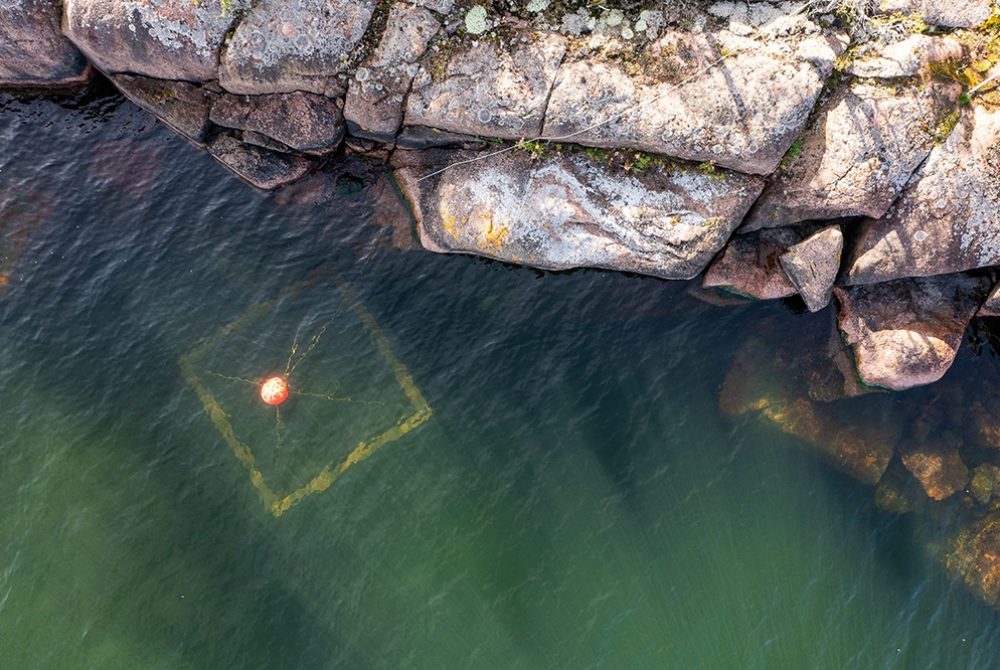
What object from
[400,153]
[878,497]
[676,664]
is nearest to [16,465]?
[400,153]

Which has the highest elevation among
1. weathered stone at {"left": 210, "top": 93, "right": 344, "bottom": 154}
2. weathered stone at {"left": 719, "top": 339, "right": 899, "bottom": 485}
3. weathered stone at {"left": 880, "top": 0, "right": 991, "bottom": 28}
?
weathered stone at {"left": 880, "top": 0, "right": 991, "bottom": 28}

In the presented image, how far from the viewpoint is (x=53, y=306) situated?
19.3 metres

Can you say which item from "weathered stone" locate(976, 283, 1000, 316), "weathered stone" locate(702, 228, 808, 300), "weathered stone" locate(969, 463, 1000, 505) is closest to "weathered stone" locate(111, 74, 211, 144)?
"weathered stone" locate(702, 228, 808, 300)

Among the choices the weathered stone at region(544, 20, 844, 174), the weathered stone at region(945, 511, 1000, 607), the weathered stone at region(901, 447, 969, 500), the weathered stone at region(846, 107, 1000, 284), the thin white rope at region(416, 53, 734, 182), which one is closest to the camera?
the weathered stone at region(544, 20, 844, 174)

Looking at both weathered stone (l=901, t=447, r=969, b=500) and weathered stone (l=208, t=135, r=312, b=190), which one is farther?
weathered stone (l=208, t=135, r=312, b=190)

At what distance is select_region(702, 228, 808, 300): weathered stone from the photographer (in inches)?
739

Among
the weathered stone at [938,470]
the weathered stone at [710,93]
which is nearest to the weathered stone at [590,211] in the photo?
the weathered stone at [710,93]

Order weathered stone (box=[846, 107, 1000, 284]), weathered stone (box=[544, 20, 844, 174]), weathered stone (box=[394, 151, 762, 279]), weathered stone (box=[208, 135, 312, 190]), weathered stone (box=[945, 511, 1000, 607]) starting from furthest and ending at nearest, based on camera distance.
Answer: weathered stone (box=[208, 135, 312, 190]) → weathered stone (box=[945, 511, 1000, 607]) → weathered stone (box=[394, 151, 762, 279]) → weathered stone (box=[846, 107, 1000, 284]) → weathered stone (box=[544, 20, 844, 174])

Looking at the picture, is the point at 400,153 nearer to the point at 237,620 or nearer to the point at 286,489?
the point at 286,489

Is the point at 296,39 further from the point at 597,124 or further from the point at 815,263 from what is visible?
the point at 815,263

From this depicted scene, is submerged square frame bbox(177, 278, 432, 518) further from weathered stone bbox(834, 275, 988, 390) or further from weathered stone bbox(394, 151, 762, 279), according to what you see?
weathered stone bbox(834, 275, 988, 390)

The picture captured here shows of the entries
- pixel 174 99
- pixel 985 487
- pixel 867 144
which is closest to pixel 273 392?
pixel 174 99

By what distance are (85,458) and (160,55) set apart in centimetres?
1029

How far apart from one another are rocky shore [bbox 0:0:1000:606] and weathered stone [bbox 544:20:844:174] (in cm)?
5
